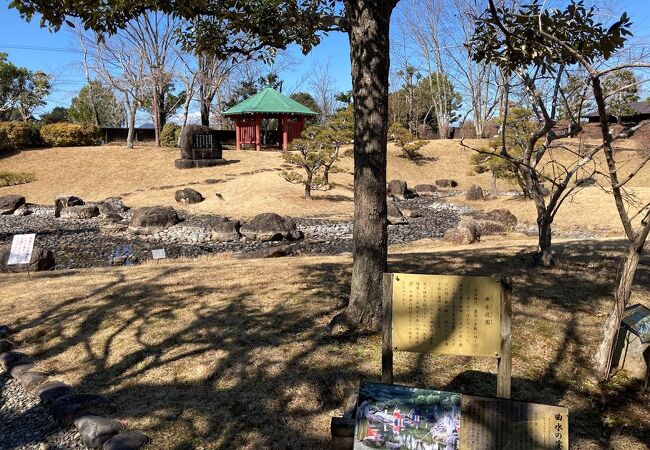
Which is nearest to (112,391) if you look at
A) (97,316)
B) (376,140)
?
(97,316)

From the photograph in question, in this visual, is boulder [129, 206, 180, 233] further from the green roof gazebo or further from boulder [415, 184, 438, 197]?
the green roof gazebo

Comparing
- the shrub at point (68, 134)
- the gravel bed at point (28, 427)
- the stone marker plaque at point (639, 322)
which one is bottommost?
the gravel bed at point (28, 427)

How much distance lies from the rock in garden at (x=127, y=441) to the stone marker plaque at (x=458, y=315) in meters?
1.75

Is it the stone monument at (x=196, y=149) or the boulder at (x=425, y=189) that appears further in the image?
the boulder at (x=425, y=189)

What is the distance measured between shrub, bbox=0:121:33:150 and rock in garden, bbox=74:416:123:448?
2576 centimetres

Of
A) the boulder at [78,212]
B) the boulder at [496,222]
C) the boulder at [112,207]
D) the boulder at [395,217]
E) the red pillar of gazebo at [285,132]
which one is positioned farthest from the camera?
the red pillar of gazebo at [285,132]

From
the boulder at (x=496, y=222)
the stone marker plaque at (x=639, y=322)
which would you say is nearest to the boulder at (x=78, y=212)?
the boulder at (x=496, y=222)

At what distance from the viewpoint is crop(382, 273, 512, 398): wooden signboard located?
8.09ft

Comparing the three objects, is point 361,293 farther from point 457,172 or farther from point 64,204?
point 457,172

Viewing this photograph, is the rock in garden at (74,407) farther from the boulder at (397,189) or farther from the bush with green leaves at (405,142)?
the bush with green leaves at (405,142)

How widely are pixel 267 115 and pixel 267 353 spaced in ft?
84.4

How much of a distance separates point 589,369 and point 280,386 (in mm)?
2184

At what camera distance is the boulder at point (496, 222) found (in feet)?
43.1

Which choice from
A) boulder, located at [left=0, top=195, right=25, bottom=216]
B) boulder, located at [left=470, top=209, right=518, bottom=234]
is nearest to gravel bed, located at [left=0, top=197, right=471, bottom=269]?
boulder, located at [left=0, top=195, right=25, bottom=216]
